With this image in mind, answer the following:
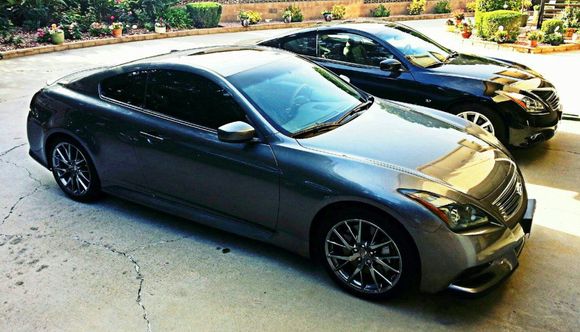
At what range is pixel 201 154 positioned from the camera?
391 cm

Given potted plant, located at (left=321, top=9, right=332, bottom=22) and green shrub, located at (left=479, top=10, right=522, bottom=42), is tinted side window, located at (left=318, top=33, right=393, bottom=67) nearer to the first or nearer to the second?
green shrub, located at (left=479, top=10, right=522, bottom=42)

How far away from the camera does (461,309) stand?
333 centimetres

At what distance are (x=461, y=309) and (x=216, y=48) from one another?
312 cm

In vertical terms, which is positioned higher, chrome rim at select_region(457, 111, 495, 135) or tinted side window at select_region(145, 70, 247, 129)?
tinted side window at select_region(145, 70, 247, 129)

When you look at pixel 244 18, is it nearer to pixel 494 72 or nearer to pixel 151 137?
pixel 494 72

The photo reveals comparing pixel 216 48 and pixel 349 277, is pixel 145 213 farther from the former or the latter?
pixel 349 277

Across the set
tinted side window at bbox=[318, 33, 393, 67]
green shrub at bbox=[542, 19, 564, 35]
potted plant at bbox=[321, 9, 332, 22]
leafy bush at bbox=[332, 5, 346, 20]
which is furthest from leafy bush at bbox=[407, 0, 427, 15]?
tinted side window at bbox=[318, 33, 393, 67]

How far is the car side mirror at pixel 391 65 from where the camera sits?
6.09 metres

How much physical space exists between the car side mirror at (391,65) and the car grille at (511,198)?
2.68 m

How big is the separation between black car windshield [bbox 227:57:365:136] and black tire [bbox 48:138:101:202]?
1.70m

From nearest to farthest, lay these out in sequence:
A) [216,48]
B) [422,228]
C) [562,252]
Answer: [422,228], [562,252], [216,48]

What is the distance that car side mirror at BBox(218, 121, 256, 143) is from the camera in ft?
11.8

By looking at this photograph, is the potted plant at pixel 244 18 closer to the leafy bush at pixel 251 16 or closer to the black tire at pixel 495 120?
the leafy bush at pixel 251 16

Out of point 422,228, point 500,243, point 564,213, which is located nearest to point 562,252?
point 564,213
